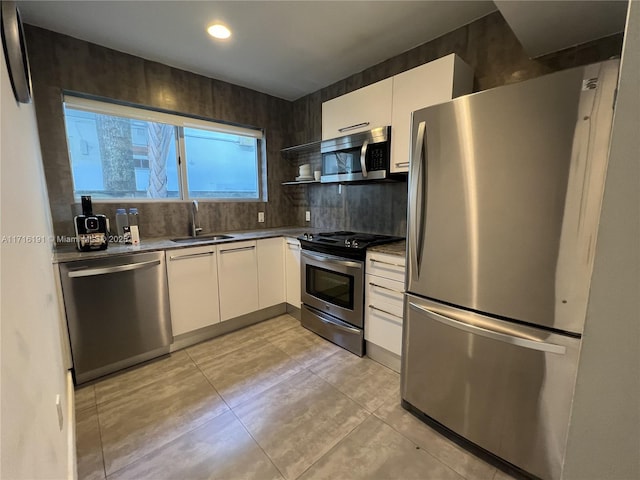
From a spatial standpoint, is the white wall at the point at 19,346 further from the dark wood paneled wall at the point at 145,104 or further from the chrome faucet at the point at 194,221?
the chrome faucet at the point at 194,221

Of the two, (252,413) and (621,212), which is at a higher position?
(621,212)

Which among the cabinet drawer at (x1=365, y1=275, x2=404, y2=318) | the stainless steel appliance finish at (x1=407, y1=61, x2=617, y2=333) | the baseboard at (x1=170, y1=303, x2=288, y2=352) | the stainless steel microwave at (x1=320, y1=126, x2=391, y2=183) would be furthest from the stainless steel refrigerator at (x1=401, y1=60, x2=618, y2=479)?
the baseboard at (x1=170, y1=303, x2=288, y2=352)

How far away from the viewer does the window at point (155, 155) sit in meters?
2.33

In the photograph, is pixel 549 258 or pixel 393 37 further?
pixel 393 37

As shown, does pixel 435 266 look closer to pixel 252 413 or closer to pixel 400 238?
pixel 400 238

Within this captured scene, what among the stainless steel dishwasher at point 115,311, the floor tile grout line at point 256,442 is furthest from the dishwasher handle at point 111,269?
the floor tile grout line at point 256,442

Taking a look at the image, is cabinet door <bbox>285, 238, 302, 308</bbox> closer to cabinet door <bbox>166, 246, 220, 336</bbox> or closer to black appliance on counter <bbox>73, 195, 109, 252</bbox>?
cabinet door <bbox>166, 246, 220, 336</bbox>

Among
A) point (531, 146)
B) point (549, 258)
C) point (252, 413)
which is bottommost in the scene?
point (252, 413)

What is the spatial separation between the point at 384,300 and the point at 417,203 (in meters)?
0.87

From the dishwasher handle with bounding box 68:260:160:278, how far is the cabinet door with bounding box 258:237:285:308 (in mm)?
950

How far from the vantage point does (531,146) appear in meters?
1.11

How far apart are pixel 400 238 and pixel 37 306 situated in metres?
2.30

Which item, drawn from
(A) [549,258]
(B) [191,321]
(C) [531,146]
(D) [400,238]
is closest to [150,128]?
(B) [191,321]

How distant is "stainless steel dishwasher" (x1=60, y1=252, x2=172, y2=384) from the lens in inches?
72.5
